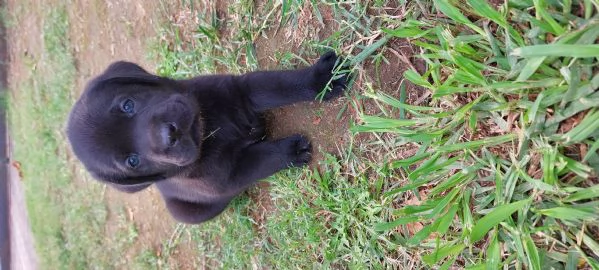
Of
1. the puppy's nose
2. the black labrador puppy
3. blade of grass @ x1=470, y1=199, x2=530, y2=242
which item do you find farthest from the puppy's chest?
blade of grass @ x1=470, y1=199, x2=530, y2=242

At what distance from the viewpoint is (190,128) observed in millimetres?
2637

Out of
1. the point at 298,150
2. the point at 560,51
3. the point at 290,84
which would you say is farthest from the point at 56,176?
the point at 560,51

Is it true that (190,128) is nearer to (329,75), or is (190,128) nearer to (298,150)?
(298,150)

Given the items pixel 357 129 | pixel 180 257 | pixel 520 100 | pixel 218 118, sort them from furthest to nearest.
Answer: pixel 180 257 < pixel 218 118 < pixel 357 129 < pixel 520 100

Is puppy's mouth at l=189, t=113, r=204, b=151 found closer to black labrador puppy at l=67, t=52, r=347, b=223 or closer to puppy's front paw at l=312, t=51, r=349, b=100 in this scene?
black labrador puppy at l=67, t=52, r=347, b=223

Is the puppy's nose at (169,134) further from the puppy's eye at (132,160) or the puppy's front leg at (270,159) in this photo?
the puppy's front leg at (270,159)

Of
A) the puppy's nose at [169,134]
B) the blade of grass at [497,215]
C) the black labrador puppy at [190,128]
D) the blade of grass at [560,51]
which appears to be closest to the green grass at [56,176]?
the black labrador puppy at [190,128]

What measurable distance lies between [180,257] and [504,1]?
2.92 m

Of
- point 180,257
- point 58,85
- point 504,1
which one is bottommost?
point 180,257

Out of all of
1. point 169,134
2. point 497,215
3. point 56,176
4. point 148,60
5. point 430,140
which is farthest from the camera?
point 56,176

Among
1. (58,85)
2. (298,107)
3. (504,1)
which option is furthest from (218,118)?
(58,85)

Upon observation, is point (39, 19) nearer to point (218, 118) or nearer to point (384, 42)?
point (218, 118)

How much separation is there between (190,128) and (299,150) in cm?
63

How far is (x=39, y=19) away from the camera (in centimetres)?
530
